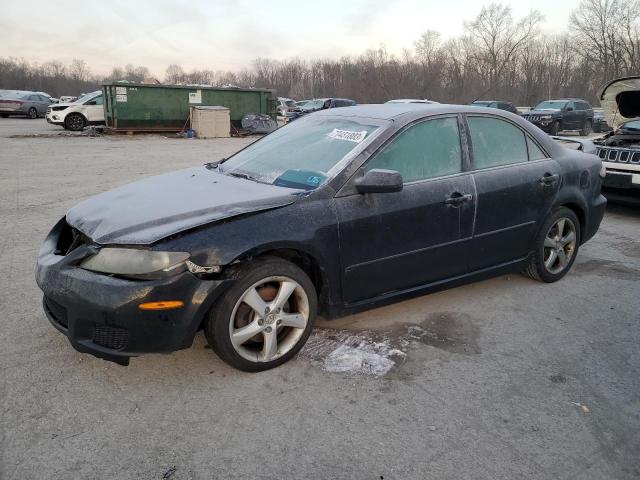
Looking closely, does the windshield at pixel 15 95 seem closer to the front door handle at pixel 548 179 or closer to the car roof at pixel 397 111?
the car roof at pixel 397 111

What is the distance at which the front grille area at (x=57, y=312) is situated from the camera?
9.59 feet

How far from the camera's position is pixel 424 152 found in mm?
3775

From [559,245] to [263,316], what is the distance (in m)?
2.99

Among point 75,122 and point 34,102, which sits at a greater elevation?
point 34,102

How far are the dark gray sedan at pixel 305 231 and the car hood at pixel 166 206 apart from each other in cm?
1

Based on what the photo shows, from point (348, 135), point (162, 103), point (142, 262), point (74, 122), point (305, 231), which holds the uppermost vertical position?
point (162, 103)

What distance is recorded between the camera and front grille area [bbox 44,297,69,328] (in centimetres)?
292

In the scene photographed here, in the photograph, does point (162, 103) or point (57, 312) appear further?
point (162, 103)

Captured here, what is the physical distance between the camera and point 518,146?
437cm

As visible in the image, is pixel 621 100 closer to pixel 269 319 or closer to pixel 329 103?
pixel 269 319

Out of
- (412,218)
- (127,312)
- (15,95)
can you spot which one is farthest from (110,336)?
(15,95)

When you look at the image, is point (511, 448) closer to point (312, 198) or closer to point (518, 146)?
point (312, 198)

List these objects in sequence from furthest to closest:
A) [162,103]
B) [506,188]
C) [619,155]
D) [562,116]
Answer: [562,116], [162,103], [619,155], [506,188]

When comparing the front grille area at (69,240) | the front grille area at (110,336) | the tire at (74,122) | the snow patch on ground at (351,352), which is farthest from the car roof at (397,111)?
the tire at (74,122)
